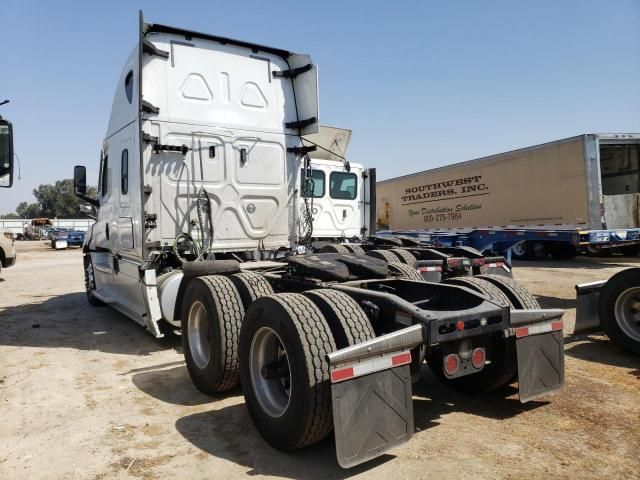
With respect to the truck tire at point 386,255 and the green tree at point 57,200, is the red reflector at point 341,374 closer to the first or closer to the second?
the truck tire at point 386,255

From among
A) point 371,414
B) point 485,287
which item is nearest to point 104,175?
point 485,287

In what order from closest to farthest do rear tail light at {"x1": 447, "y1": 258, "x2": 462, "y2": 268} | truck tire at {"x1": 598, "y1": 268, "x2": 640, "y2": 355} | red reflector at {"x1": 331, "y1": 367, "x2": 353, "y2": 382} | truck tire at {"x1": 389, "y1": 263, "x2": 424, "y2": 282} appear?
red reflector at {"x1": 331, "y1": 367, "x2": 353, "y2": 382} → truck tire at {"x1": 389, "y1": 263, "x2": 424, "y2": 282} → truck tire at {"x1": 598, "y1": 268, "x2": 640, "y2": 355} → rear tail light at {"x1": 447, "y1": 258, "x2": 462, "y2": 268}

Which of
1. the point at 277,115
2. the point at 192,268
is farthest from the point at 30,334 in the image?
the point at 277,115

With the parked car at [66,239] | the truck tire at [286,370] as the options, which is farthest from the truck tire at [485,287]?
the parked car at [66,239]

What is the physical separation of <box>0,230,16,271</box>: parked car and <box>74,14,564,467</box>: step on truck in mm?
6371

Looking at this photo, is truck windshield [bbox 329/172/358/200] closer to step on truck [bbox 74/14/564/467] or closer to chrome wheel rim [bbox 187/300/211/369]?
step on truck [bbox 74/14/564/467]

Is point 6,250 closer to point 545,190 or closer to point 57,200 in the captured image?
point 545,190

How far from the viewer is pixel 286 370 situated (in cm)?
328

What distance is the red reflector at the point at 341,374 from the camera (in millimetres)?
2596

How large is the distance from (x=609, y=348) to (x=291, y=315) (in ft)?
14.4

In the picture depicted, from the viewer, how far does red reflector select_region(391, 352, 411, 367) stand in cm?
280

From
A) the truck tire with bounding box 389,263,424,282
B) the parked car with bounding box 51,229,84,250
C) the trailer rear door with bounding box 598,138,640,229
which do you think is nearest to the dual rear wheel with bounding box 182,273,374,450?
the truck tire with bounding box 389,263,424,282

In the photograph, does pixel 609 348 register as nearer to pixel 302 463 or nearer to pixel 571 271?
pixel 302 463

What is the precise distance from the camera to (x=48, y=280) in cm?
1380
